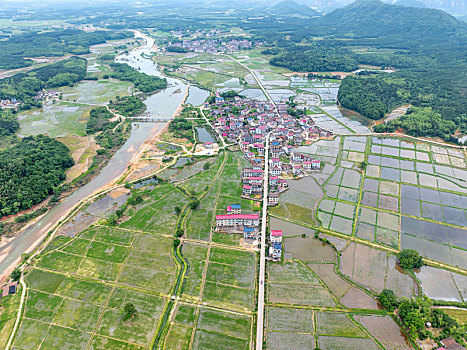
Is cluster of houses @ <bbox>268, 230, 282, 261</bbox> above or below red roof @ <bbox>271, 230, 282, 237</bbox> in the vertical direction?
below

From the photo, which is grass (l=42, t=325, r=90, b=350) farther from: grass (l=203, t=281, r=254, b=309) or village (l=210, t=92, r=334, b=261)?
village (l=210, t=92, r=334, b=261)

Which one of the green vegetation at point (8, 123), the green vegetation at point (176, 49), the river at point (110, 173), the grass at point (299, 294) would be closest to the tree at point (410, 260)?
the grass at point (299, 294)

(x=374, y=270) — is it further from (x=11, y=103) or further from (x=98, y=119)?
(x=11, y=103)

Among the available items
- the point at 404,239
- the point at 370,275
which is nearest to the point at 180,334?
the point at 370,275

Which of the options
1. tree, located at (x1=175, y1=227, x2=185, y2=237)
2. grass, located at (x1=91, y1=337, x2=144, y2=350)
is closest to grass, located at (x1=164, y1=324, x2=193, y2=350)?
grass, located at (x1=91, y1=337, x2=144, y2=350)

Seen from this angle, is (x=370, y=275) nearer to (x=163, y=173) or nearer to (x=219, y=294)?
(x=219, y=294)

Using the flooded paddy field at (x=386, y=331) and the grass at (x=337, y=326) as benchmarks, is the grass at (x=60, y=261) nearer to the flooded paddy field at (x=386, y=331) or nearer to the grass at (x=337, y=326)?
the grass at (x=337, y=326)
